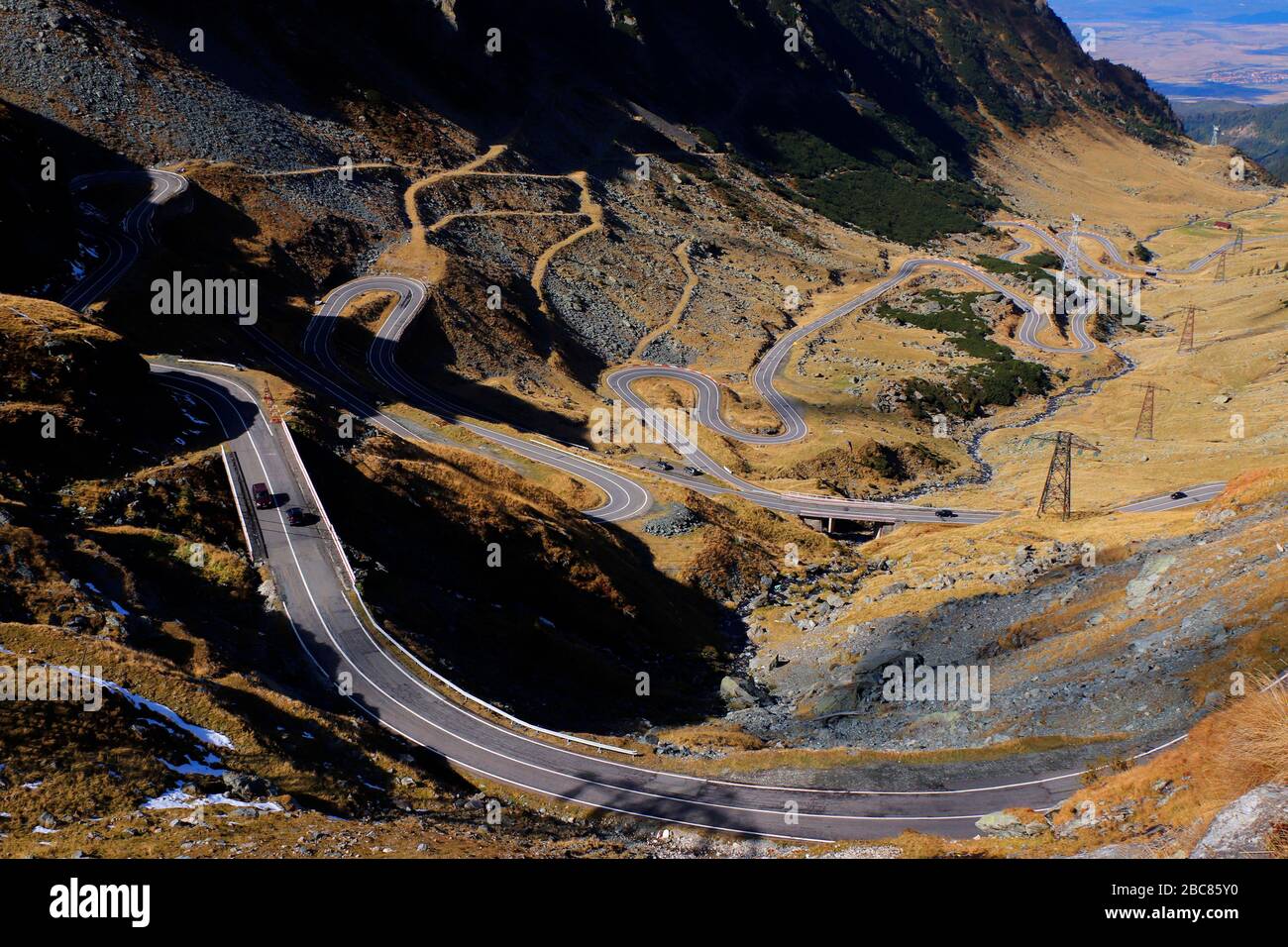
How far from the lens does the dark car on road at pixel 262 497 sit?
46.3m

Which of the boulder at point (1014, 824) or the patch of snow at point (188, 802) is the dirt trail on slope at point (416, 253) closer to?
the patch of snow at point (188, 802)

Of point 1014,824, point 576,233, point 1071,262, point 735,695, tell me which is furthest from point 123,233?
point 1071,262

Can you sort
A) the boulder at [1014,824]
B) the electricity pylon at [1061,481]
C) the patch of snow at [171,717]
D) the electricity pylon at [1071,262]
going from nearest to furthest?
the patch of snow at [171,717] < the boulder at [1014,824] < the electricity pylon at [1061,481] < the electricity pylon at [1071,262]

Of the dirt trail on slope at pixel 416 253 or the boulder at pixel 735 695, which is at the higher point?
the dirt trail on slope at pixel 416 253

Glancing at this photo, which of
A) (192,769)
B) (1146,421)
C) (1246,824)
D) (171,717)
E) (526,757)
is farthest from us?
(1146,421)

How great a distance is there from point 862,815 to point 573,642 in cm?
1924

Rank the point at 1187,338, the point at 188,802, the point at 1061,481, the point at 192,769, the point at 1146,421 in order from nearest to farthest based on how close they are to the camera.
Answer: the point at 188,802 < the point at 192,769 < the point at 1061,481 < the point at 1146,421 < the point at 1187,338

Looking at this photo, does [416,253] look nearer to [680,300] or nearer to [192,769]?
[680,300]

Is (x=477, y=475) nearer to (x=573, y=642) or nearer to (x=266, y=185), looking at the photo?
(x=573, y=642)

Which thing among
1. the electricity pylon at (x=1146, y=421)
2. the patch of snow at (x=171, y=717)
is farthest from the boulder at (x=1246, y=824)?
the electricity pylon at (x=1146, y=421)

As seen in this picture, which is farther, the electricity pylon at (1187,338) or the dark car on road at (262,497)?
the electricity pylon at (1187,338)

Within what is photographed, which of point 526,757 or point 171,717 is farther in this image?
point 526,757

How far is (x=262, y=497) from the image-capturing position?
46.5 m

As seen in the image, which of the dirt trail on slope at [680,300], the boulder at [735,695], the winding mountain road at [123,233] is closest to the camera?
the boulder at [735,695]
